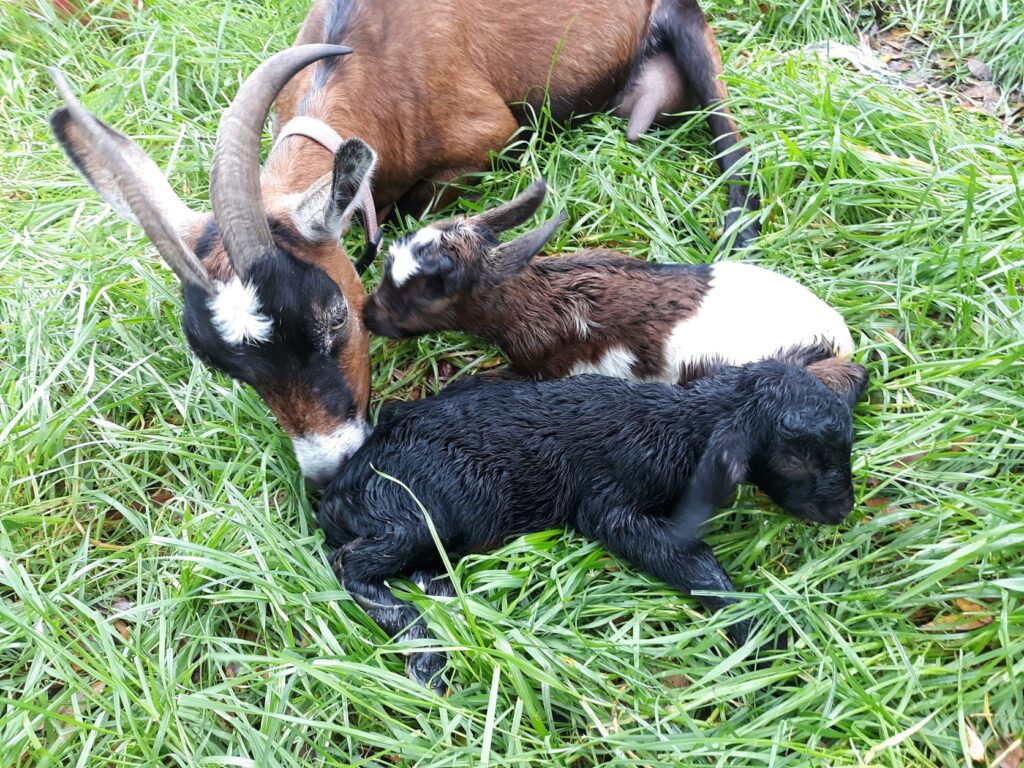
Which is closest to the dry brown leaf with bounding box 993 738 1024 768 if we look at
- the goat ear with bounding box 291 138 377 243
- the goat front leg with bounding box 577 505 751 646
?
the goat front leg with bounding box 577 505 751 646

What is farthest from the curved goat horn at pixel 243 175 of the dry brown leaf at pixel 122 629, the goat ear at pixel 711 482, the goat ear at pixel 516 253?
the goat ear at pixel 711 482

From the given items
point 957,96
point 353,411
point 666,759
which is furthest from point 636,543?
point 957,96

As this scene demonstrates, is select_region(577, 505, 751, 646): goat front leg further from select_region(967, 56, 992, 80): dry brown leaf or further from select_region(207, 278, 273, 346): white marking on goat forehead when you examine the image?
select_region(967, 56, 992, 80): dry brown leaf

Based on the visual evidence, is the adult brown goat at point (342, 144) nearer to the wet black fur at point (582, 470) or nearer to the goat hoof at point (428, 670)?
the wet black fur at point (582, 470)

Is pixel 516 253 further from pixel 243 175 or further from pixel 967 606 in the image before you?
pixel 967 606

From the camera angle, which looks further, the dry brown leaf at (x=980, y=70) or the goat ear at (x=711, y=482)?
the dry brown leaf at (x=980, y=70)

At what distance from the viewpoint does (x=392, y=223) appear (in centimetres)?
390

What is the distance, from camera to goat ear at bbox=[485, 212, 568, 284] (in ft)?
9.53

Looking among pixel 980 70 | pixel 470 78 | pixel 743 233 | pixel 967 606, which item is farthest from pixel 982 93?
pixel 967 606

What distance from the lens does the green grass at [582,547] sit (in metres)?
2.18

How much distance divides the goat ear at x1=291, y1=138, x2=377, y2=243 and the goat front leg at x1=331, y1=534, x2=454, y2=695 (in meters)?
1.06

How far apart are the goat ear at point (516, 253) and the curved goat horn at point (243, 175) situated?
0.84 m

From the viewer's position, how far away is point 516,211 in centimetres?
305

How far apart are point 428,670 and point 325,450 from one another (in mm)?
804
